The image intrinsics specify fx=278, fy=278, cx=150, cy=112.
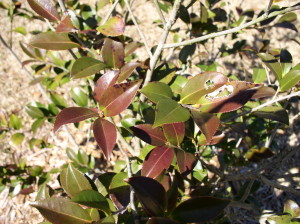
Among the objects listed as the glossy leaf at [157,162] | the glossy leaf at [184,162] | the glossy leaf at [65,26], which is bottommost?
the glossy leaf at [184,162]

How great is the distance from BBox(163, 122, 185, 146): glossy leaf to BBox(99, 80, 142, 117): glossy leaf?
13 cm

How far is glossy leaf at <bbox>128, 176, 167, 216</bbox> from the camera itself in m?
0.62

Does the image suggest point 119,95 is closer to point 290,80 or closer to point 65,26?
point 65,26

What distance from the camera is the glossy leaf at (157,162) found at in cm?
78

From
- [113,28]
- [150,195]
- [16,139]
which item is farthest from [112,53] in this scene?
[16,139]

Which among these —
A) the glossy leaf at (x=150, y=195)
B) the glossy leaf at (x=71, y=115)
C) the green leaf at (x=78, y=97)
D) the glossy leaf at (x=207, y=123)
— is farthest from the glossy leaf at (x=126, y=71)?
the green leaf at (x=78, y=97)

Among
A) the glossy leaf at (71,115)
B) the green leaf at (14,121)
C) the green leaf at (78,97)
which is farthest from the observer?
the green leaf at (14,121)

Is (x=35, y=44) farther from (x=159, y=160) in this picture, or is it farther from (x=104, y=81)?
(x=159, y=160)

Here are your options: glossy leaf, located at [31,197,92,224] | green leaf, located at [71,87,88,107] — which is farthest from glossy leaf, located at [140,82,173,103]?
green leaf, located at [71,87,88,107]

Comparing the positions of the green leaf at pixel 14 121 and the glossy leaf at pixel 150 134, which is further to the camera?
the green leaf at pixel 14 121

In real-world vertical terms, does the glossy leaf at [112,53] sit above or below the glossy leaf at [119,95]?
above

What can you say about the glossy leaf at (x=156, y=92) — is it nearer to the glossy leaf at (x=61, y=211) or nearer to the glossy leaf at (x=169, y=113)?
the glossy leaf at (x=169, y=113)

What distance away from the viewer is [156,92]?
0.82m

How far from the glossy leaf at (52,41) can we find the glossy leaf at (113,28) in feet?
0.47
